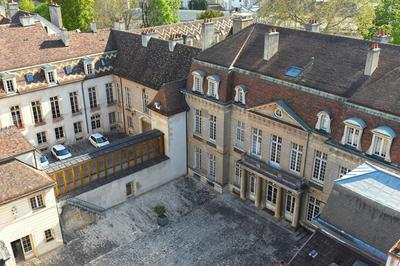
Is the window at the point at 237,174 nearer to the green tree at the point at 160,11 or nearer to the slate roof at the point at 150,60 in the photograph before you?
the slate roof at the point at 150,60

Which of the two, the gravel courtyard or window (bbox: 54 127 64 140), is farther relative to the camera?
window (bbox: 54 127 64 140)

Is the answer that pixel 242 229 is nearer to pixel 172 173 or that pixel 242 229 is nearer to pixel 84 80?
pixel 172 173

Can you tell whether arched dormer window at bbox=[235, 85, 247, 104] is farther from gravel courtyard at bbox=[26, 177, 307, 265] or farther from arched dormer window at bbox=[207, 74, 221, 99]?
gravel courtyard at bbox=[26, 177, 307, 265]

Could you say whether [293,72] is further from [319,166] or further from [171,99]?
[171,99]

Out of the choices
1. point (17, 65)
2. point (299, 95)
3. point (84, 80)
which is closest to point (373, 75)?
point (299, 95)

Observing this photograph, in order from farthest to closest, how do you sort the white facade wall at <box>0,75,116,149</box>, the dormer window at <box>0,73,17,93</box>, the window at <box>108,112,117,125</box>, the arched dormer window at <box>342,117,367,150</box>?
the window at <box>108,112,117,125</box>, the white facade wall at <box>0,75,116,149</box>, the dormer window at <box>0,73,17,93</box>, the arched dormer window at <box>342,117,367,150</box>

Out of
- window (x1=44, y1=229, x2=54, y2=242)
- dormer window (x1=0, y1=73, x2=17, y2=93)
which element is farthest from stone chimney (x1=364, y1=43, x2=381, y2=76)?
dormer window (x1=0, y1=73, x2=17, y2=93)
